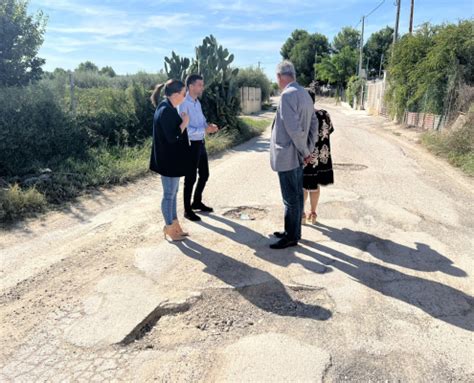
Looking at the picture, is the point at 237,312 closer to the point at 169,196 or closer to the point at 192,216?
the point at 169,196

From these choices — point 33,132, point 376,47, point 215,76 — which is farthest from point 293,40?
point 33,132

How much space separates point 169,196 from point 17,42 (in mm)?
6397

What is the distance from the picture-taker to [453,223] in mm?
5152

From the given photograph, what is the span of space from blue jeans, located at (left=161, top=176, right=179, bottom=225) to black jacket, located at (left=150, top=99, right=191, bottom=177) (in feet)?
0.42

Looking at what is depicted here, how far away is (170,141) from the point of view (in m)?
4.09

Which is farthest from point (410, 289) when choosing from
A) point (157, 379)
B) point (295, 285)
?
point (157, 379)

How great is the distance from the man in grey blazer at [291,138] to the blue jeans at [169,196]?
1.13 meters

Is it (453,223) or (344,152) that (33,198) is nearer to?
(453,223)

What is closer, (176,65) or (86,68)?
(176,65)

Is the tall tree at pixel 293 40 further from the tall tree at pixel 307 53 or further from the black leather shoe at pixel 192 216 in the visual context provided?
the black leather shoe at pixel 192 216

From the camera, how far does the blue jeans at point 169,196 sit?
4.35 meters

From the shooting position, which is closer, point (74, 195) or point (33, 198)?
point (33, 198)

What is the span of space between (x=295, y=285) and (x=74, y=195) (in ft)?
13.6

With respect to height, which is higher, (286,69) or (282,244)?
(286,69)
